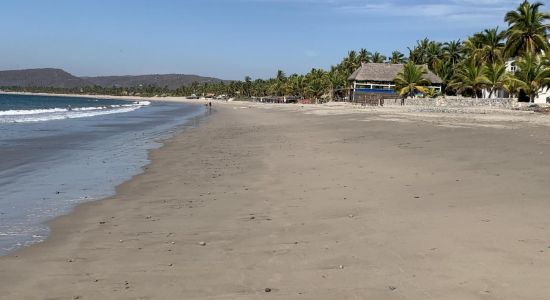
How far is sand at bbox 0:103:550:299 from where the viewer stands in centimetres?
449

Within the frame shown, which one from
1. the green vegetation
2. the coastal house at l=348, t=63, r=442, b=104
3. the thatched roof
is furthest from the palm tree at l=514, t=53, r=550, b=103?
the thatched roof

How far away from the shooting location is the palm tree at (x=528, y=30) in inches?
2021

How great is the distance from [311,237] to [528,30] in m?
53.8

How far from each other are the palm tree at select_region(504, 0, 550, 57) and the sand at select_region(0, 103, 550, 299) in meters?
45.5

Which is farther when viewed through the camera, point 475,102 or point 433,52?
point 433,52

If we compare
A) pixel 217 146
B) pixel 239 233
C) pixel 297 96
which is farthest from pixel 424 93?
pixel 297 96

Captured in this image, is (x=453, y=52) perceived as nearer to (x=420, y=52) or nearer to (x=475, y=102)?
(x=420, y=52)

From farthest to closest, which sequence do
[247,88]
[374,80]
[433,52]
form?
1. [247,88]
2. [433,52]
3. [374,80]

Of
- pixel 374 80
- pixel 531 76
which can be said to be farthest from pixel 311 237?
pixel 374 80

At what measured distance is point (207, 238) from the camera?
634 cm

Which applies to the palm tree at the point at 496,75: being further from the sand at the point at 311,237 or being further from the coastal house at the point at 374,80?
the sand at the point at 311,237

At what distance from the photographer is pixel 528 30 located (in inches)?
2036

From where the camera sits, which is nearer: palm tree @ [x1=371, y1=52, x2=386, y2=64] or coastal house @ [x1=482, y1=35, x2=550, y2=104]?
coastal house @ [x1=482, y1=35, x2=550, y2=104]

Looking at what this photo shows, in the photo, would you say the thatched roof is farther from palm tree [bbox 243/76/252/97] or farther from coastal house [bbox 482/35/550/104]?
palm tree [bbox 243/76/252/97]
